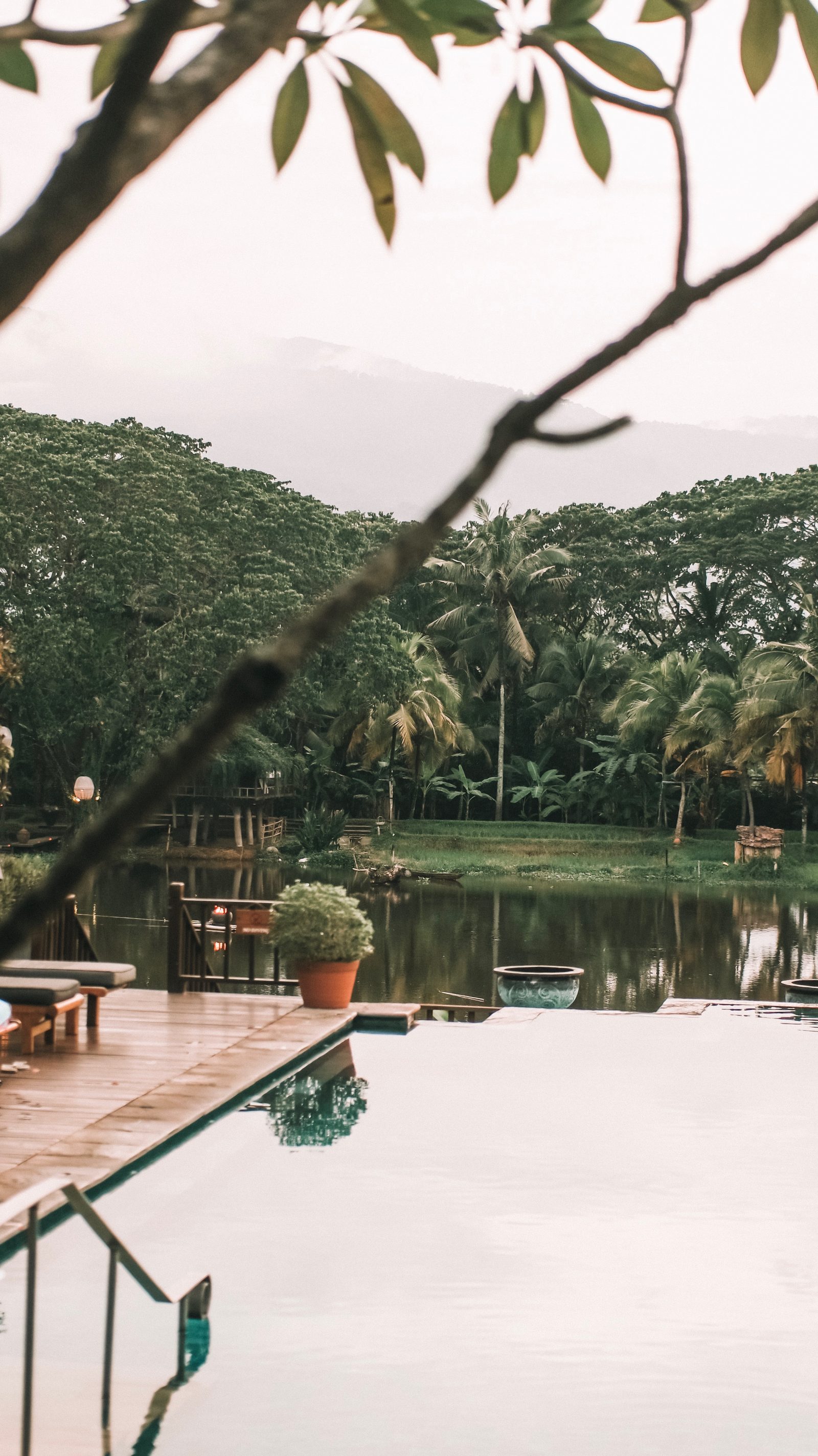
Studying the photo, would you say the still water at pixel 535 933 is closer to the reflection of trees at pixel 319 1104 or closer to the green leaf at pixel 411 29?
the reflection of trees at pixel 319 1104

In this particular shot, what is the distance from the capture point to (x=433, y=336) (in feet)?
6.15

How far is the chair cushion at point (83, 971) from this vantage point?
7.85 metres

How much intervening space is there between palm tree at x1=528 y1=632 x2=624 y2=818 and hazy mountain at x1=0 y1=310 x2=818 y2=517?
317 feet

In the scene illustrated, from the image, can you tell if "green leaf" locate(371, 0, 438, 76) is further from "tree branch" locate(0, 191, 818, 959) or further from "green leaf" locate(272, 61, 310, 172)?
"tree branch" locate(0, 191, 818, 959)

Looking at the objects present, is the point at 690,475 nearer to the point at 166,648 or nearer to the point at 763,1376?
the point at 166,648

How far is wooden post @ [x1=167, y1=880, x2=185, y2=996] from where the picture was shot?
369 inches

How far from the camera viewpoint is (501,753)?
123 ft

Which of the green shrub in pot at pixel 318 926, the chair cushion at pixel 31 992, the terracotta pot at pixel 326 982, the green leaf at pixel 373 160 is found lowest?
the terracotta pot at pixel 326 982

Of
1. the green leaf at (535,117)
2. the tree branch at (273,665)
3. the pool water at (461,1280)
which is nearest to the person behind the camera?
the tree branch at (273,665)

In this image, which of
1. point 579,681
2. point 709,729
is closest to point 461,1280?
point 709,729

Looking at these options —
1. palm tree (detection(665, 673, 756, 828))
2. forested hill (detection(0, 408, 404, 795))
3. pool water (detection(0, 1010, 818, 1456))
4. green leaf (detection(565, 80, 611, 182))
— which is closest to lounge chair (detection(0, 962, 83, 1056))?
pool water (detection(0, 1010, 818, 1456))

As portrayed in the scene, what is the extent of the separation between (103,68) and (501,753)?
36.7m

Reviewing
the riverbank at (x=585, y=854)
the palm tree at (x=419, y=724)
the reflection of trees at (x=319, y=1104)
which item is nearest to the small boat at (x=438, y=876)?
the riverbank at (x=585, y=854)

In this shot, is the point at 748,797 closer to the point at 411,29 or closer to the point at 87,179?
the point at 411,29
